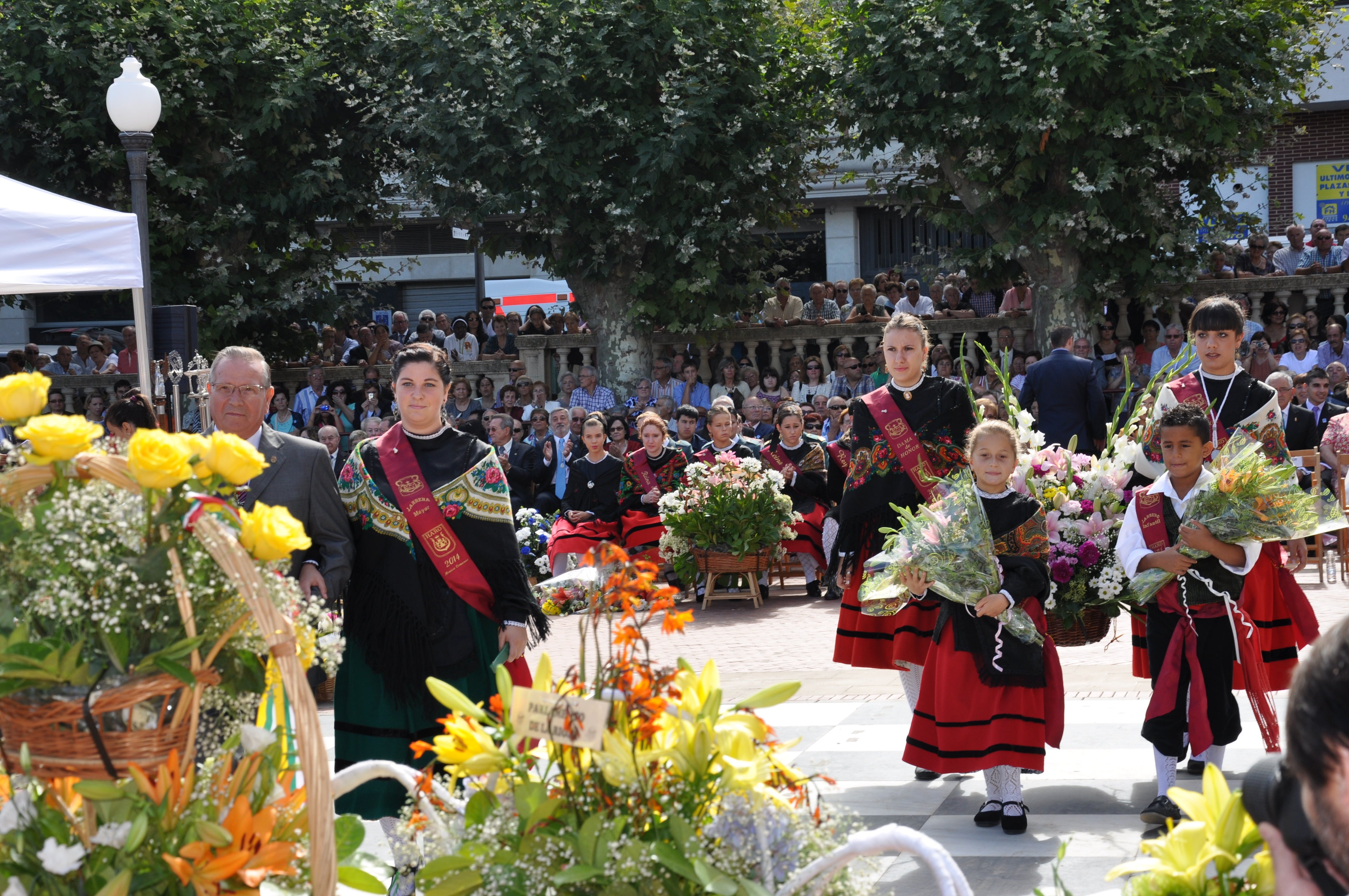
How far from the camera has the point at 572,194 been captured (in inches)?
621

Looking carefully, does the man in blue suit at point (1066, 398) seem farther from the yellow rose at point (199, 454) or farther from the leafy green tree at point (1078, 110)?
the yellow rose at point (199, 454)

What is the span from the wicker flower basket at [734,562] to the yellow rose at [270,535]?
9339 millimetres

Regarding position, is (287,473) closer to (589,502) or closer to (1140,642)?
(1140,642)

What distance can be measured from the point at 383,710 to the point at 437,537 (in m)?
0.58

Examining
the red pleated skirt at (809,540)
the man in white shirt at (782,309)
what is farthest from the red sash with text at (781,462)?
the man in white shirt at (782,309)

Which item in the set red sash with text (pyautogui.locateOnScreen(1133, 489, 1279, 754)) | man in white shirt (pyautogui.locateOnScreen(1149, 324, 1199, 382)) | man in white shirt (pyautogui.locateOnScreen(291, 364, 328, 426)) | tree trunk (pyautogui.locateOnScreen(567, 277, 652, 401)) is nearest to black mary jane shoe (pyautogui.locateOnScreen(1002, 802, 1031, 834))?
red sash with text (pyautogui.locateOnScreen(1133, 489, 1279, 754))

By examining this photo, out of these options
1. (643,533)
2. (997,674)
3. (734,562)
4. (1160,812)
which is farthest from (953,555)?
(643,533)

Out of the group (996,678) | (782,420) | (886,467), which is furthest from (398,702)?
(782,420)

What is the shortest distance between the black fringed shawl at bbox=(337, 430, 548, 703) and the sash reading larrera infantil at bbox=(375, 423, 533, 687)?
0.07ft

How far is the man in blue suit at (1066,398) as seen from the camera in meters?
12.6

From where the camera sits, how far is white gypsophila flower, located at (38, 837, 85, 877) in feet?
7.33

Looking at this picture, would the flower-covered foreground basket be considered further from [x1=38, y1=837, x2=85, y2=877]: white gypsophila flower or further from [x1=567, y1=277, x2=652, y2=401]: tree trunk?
[x1=567, y1=277, x2=652, y2=401]: tree trunk

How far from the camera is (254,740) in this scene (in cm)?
247

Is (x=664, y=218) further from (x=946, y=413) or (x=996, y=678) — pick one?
(x=996, y=678)
